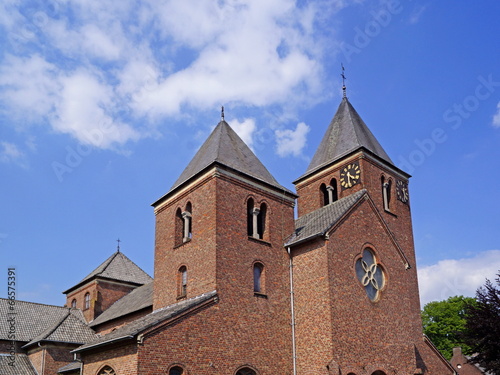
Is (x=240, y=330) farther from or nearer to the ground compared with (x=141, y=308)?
nearer to the ground

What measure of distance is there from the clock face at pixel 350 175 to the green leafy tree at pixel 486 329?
9.22 m

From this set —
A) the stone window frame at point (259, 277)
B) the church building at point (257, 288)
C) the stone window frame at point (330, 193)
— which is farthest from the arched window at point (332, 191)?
the stone window frame at point (259, 277)

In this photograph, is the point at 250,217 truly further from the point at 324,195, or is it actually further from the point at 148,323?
the point at 324,195

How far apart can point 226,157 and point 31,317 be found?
72.6ft

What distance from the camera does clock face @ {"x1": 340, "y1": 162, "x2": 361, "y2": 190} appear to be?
30.3m

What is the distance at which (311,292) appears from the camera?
70.4ft

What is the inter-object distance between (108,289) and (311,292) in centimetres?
2165

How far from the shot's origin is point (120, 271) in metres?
40.0

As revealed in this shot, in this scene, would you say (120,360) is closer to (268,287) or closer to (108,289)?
(268,287)

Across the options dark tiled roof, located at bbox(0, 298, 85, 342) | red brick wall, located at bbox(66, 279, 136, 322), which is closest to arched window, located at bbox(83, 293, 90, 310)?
red brick wall, located at bbox(66, 279, 136, 322)

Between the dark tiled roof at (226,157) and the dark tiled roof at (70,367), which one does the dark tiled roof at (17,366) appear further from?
the dark tiled roof at (226,157)

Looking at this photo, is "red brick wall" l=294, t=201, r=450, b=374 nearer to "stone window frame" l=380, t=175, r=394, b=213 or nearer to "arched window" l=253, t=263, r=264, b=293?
"arched window" l=253, t=263, r=264, b=293

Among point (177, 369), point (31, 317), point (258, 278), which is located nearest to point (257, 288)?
point (258, 278)

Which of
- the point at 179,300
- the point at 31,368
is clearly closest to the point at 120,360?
the point at 179,300
